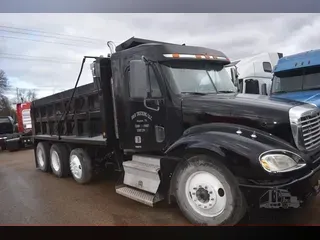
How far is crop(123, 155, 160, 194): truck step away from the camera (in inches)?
151

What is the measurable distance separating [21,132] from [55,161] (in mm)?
8521

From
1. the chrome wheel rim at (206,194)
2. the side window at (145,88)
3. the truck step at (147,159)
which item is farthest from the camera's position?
the truck step at (147,159)

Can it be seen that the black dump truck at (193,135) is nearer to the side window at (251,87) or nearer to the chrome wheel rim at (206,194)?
the chrome wheel rim at (206,194)

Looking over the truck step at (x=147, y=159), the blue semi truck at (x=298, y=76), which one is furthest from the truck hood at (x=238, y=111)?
the blue semi truck at (x=298, y=76)

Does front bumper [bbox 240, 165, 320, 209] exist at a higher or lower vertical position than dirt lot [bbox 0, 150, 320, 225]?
higher

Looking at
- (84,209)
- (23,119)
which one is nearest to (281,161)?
(84,209)

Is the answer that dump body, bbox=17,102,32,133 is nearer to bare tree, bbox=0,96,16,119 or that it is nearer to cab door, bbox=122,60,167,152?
bare tree, bbox=0,96,16,119

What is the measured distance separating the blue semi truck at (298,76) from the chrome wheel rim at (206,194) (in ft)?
11.9

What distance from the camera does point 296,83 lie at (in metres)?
6.67

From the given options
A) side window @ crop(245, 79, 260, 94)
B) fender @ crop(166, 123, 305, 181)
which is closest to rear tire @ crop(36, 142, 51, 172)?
fender @ crop(166, 123, 305, 181)

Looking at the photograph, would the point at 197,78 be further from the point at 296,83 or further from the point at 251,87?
the point at 296,83

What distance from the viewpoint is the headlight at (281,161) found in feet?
9.18

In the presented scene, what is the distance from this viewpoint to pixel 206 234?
323cm

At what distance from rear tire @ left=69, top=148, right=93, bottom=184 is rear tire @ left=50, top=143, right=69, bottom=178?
1.44 feet
